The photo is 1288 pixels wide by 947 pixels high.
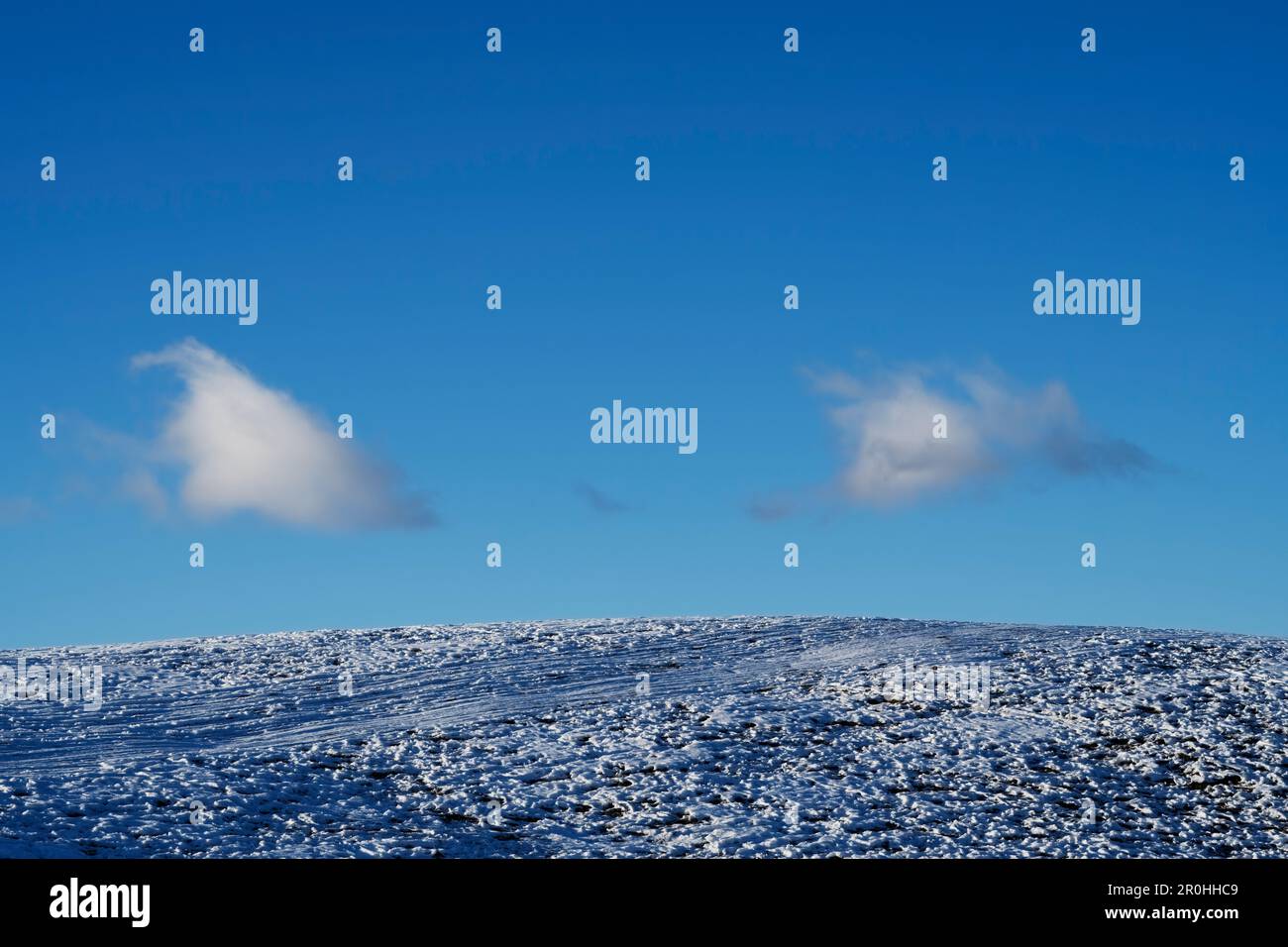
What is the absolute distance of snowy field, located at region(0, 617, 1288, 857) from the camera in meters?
18.8

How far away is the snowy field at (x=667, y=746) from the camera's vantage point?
61.8 feet

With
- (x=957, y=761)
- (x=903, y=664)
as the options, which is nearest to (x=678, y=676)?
(x=903, y=664)

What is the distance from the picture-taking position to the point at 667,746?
2288cm

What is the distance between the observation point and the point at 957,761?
22.2m
